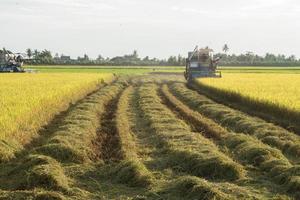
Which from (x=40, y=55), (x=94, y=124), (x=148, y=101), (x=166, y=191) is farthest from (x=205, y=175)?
(x=40, y=55)

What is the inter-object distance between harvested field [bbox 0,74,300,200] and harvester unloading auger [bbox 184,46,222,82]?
2723 cm

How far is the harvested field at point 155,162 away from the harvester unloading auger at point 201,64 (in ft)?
89.3

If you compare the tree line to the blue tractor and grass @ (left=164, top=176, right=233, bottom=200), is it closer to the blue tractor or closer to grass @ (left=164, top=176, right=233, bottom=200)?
the blue tractor

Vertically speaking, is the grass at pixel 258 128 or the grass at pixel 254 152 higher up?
the grass at pixel 254 152

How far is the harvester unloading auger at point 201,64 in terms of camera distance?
44.4 meters

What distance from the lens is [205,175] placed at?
9680 millimetres

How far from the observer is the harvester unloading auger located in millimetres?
44406

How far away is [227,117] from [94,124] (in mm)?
5104

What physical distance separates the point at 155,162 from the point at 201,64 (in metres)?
A: 34.8

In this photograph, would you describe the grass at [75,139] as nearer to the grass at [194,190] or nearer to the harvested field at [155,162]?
the harvested field at [155,162]

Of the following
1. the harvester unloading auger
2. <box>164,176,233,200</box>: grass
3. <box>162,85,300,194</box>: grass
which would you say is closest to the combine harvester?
the harvester unloading auger

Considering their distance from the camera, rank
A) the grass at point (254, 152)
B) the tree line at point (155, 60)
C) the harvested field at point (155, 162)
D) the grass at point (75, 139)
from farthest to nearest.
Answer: the tree line at point (155, 60) < the grass at point (75, 139) < the grass at point (254, 152) < the harvested field at point (155, 162)

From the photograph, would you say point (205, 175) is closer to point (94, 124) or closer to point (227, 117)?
point (94, 124)

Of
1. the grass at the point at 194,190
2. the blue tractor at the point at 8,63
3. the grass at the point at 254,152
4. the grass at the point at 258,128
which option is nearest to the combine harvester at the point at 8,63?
the blue tractor at the point at 8,63
